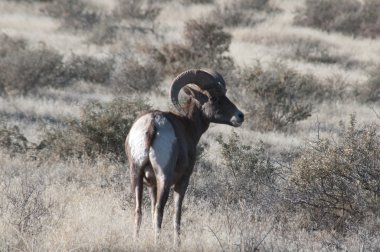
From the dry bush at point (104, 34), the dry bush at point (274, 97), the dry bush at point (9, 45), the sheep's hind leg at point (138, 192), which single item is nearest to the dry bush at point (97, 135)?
the sheep's hind leg at point (138, 192)

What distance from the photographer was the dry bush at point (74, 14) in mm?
36781

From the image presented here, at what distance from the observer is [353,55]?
104ft

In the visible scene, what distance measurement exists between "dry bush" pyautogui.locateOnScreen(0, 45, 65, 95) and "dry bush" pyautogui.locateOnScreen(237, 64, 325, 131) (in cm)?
530

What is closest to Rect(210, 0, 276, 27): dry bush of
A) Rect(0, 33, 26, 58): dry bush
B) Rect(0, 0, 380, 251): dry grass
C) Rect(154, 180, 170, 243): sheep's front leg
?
Rect(0, 0, 380, 251): dry grass

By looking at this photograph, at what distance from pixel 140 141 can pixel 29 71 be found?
13.7 m

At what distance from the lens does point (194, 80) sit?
882 centimetres

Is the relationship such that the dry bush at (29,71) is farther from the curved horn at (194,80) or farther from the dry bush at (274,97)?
the curved horn at (194,80)

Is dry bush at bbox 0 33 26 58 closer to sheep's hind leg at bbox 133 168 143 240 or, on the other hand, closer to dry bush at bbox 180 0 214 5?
sheep's hind leg at bbox 133 168 143 240

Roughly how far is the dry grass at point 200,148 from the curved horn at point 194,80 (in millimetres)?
1392

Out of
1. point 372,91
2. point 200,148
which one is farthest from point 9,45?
point 200,148

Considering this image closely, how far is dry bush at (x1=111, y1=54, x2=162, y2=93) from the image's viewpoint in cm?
2166

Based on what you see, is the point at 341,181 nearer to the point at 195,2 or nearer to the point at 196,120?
the point at 196,120

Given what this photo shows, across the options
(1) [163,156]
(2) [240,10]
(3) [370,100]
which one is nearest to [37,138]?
(1) [163,156]

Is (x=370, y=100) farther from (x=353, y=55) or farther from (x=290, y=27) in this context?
(x=290, y=27)
